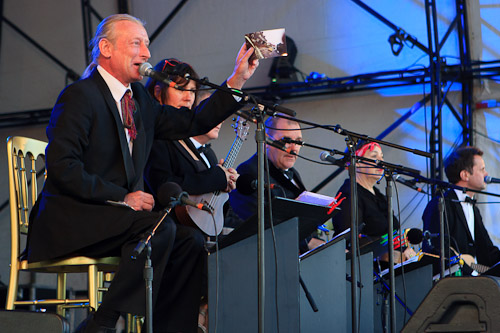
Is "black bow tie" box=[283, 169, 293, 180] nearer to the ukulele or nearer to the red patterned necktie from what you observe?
the ukulele

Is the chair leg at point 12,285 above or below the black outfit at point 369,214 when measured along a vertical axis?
below

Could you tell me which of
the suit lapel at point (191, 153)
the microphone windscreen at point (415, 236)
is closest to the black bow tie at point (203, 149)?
the suit lapel at point (191, 153)

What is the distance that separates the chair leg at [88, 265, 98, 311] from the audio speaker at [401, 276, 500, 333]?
1364mm

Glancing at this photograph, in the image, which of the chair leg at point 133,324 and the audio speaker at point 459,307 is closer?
the audio speaker at point 459,307

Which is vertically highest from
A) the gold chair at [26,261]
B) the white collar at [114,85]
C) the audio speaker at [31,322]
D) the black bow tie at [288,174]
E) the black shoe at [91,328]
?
the black bow tie at [288,174]

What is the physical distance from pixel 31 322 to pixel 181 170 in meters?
1.60

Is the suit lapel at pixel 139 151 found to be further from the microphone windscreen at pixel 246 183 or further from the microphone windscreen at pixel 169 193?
the microphone windscreen at pixel 169 193

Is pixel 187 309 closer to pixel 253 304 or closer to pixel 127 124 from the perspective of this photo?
pixel 253 304

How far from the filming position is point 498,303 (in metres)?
2.23

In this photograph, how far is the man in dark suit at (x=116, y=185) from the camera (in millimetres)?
2795

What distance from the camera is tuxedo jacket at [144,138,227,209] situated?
352cm

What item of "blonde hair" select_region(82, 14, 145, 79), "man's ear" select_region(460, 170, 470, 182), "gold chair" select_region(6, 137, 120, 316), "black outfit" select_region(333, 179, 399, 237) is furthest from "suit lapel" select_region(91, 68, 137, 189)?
"man's ear" select_region(460, 170, 470, 182)

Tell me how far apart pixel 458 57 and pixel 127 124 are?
494 cm

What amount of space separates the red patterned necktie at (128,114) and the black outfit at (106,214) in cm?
3
